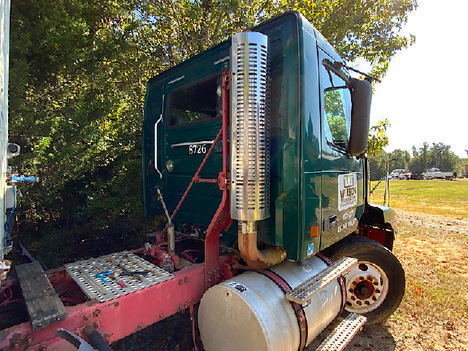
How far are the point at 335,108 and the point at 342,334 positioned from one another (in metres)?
2.14

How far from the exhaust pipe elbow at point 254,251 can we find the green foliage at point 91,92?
2777 millimetres

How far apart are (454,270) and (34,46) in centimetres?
756

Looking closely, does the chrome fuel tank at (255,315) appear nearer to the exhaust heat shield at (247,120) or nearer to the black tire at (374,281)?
the exhaust heat shield at (247,120)

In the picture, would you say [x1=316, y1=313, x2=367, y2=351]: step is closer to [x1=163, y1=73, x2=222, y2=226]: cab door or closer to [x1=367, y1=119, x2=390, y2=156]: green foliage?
[x1=163, y1=73, x2=222, y2=226]: cab door

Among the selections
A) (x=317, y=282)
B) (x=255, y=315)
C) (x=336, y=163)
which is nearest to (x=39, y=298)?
(x=255, y=315)

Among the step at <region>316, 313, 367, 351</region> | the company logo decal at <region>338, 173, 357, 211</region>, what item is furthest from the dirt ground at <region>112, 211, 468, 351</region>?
the company logo decal at <region>338, 173, 357, 211</region>

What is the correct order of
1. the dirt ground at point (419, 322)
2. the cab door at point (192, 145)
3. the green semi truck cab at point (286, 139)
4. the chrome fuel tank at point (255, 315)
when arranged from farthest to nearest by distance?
the dirt ground at point (419, 322), the cab door at point (192, 145), the green semi truck cab at point (286, 139), the chrome fuel tank at point (255, 315)

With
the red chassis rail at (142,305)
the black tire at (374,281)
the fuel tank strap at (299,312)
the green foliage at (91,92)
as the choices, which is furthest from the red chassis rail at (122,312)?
the green foliage at (91,92)

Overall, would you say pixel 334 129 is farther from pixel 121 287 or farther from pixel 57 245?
pixel 57 245

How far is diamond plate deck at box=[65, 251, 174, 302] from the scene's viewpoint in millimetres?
2178

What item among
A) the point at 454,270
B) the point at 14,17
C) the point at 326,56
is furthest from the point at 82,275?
the point at 454,270

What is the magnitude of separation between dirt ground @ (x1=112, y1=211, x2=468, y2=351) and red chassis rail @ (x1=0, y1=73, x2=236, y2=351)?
40.3 inches

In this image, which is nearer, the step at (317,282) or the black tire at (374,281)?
the step at (317,282)

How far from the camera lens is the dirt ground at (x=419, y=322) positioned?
10.6 ft
